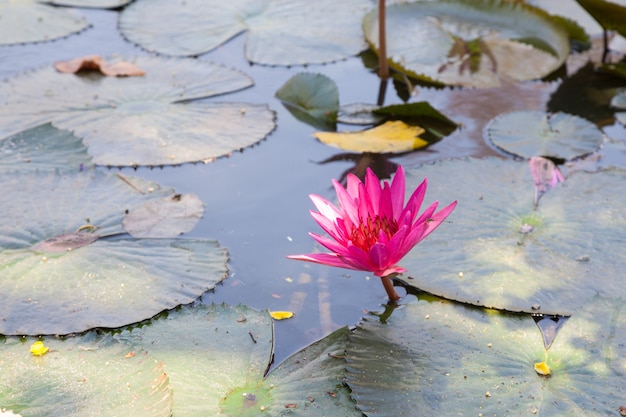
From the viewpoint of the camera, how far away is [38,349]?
1.60 m

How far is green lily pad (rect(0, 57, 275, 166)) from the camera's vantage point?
2.48 m

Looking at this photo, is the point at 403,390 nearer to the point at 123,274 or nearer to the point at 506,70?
the point at 123,274

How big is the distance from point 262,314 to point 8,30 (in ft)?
7.47

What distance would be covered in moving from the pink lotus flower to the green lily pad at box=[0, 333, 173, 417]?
0.39m

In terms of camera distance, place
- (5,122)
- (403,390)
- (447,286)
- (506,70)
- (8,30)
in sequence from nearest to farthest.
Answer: (403,390)
(447,286)
(5,122)
(506,70)
(8,30)

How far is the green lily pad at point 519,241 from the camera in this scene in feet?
5.87

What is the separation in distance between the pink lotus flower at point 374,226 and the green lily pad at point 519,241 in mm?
304

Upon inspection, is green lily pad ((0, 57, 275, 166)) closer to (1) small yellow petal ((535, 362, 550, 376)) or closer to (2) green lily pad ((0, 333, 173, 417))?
(2) green lily pad ((0, 333, 173, 417))

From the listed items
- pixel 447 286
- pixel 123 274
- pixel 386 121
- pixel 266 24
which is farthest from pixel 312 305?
pixel 266 24

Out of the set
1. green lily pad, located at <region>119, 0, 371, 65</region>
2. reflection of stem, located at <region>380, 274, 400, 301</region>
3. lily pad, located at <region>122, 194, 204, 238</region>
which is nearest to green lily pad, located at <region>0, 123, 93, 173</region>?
lily pad, located at <region>122, 194, 204, 238</region>

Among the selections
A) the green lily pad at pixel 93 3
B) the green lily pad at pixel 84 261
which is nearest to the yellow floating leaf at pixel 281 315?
the green lily pad at pixel 84 261

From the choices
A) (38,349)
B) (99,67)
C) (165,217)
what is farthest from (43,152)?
(38,349)

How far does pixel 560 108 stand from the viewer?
9.36 feet

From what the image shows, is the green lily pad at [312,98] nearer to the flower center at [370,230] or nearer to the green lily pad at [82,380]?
the flower center at [370,230]
